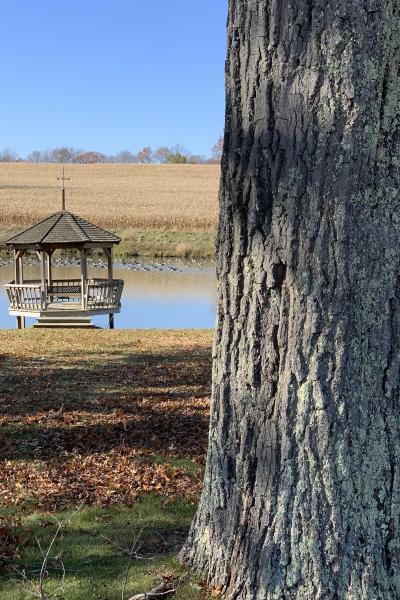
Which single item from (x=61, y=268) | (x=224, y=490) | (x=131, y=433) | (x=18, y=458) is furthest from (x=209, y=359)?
(x=61, y=268)

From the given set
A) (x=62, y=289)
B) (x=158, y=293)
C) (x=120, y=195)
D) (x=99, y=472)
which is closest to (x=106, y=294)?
(x=62, y=289)

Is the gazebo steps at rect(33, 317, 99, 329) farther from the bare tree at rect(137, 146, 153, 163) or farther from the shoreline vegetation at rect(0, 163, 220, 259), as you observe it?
the bare tree at rect(137, 146, 153, 163)

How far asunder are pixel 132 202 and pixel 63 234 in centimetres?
3788

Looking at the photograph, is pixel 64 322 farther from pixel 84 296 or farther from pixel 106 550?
pixel 106 550

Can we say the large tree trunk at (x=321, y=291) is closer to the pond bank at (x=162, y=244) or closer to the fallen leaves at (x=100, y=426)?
the fallen leaves at (x=100, y=426)

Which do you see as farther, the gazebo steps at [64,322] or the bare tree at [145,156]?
the bare tree at [145,156]

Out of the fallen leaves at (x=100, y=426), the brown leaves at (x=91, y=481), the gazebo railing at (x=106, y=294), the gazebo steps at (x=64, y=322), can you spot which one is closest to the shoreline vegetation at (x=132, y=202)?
the gazebo railing at (x=106, y=294)

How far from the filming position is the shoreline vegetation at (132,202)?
41875mm

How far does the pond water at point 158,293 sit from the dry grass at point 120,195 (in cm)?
1192

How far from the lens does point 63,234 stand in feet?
69.8

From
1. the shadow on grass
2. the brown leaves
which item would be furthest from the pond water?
the brown leaves

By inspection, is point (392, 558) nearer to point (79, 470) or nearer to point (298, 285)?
point (298, 285)

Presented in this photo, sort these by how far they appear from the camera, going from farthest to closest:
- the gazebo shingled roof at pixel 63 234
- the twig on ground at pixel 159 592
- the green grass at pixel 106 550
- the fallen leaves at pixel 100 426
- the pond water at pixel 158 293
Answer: the pond water at pixel 158 293, the gazebo shingled roof at pixel 63 234, the fallen leaves at pixel 100 426, the green grass at pixel 106 550, the twig on ground at pixel 159 592

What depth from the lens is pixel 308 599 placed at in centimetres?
309
